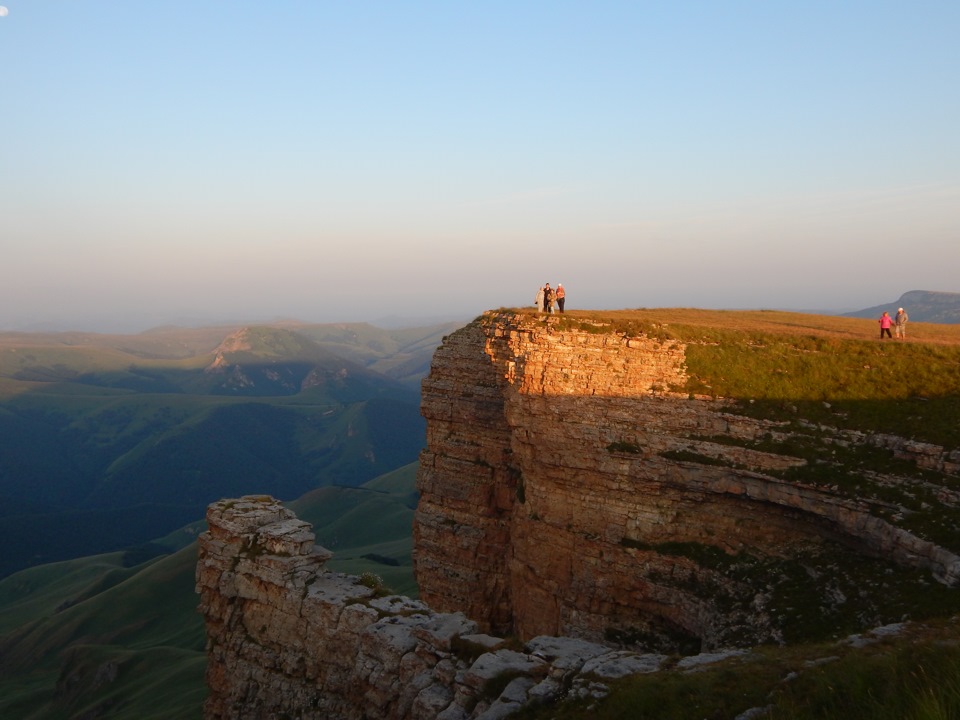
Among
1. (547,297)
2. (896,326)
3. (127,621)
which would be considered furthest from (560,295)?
(127,621)

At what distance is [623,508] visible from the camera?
30.8m

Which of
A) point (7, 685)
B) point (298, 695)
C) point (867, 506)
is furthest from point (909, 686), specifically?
point (7, 685)

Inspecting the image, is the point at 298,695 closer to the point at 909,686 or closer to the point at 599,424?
the point at 599,424

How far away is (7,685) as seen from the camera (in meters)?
75.9

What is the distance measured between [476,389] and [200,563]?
56.2ft

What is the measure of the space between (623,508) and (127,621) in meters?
79.8

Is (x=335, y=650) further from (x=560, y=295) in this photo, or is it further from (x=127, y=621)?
(x=127, y=621)

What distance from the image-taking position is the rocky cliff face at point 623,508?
83.5 ft

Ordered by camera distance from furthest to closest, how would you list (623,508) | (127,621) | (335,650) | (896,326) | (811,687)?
(127,621) < (896,326) < (623,508) < (335,650) < (811,687)

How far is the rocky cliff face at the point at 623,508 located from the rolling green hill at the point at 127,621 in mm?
27043

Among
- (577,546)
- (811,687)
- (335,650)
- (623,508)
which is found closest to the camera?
(811,687)

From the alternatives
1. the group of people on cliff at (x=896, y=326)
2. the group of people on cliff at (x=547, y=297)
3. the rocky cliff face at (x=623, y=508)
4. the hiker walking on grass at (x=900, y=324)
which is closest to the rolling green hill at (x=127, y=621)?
the rocky cliff face at (x=623, y=508)

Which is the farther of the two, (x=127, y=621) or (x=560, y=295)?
(x=127, y=621)

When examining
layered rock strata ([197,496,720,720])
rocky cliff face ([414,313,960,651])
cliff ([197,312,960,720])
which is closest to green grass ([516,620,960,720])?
layered rock strata ([197,496,720,720])
